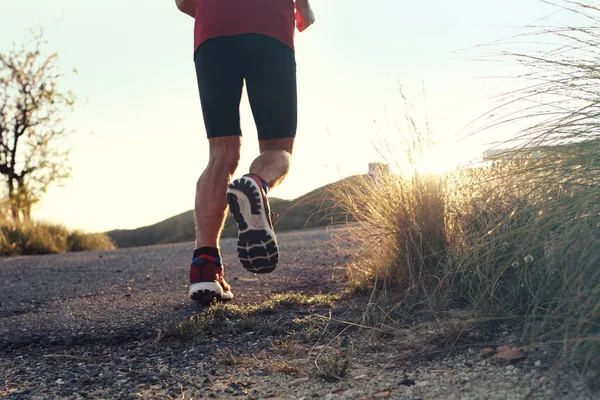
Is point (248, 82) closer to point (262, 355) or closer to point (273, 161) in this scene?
point (273, 161)

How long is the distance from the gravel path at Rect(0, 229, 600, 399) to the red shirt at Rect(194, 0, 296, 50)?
1.28m

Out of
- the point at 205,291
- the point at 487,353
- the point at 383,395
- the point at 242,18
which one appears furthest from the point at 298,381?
the point at 242,18

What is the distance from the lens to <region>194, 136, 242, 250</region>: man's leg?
8.88 feet

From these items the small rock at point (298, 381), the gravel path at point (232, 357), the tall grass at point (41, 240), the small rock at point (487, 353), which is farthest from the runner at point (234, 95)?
the tall grass at point (41, 240)

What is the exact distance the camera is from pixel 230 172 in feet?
9.00

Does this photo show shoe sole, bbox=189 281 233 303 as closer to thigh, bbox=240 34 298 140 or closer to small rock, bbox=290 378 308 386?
thigh, bbox=240 34 298 140

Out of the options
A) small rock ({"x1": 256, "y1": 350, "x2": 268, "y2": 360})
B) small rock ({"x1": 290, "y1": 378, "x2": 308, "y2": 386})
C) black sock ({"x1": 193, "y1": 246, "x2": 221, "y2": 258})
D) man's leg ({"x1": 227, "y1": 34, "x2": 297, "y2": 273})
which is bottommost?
small rock ({"x1": 290, "y1": 378, "x2": 308, "y2": 386})

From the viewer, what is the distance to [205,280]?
107 inches

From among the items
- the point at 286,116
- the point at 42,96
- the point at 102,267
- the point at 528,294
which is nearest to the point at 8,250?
the point at 102,267

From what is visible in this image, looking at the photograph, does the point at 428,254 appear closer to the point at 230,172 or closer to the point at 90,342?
the point at 230,172

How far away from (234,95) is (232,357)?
4.37 ft

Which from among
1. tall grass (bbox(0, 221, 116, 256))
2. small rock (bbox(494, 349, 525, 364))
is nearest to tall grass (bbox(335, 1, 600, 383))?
small rock (bbox(494, 349, 525, 364))

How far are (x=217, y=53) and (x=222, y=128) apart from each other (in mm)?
351

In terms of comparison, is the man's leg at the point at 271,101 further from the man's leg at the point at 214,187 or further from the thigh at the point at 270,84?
the man's leg at the point at 214,187
